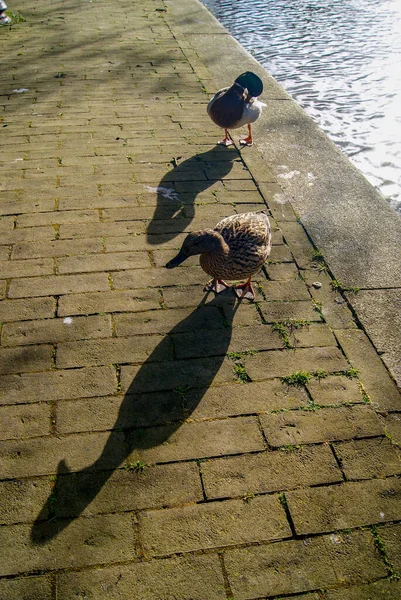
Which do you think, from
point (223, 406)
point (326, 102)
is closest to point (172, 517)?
point (223, 406)

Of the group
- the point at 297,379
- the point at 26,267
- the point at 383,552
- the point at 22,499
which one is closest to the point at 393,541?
the point at 383,552

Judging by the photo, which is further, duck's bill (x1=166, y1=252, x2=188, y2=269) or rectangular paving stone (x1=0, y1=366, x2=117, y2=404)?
duck's bill (x1=166, y1=252, x2=188, y2=269)

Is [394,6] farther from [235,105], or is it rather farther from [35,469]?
[35,469]

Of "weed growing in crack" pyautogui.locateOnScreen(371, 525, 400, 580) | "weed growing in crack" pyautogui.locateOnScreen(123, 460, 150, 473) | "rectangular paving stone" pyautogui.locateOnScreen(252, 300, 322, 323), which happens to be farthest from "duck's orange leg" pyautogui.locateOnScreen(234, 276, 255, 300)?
"weed growing in crack" pyautogui.locateOnScreen(371, 525, 400, 580)

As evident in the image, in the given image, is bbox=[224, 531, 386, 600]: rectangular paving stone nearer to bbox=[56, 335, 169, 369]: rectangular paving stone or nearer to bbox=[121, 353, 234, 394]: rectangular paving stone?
bbox=[121, 353, 234, 394]: rectangular paving stone

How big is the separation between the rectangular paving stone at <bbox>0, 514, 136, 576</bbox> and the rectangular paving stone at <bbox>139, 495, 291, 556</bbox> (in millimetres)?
101

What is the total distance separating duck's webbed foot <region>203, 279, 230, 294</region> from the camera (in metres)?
3.86

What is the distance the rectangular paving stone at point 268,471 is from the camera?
261 cm

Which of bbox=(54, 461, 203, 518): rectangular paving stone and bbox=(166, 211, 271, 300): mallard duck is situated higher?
bbox=(166, 211, 271, 300): mallard duck

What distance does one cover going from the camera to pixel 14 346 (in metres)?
3.32

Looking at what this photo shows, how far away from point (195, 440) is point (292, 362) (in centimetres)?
87

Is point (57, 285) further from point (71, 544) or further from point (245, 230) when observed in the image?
point (71, 544)

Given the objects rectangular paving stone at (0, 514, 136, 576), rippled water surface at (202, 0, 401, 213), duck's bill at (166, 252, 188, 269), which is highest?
duck's bill at (166, 252, 188, 269)

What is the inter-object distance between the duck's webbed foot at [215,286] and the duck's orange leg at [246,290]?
91 millimetres
